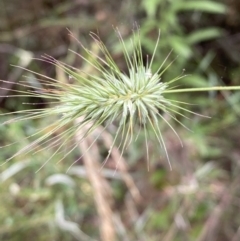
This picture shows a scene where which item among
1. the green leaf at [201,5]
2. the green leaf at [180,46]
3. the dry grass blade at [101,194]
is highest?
the green leaf at [201,5]

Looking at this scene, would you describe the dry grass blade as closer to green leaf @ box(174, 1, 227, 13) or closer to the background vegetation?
the background vegetation

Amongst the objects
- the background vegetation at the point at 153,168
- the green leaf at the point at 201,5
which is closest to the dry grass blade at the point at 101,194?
the background vegetation at the point at 153,168

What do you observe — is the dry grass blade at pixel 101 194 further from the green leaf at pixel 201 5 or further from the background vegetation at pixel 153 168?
the green leaf at pixel 201 5

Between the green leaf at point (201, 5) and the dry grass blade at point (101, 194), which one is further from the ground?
the green leaf at point (201, 5)

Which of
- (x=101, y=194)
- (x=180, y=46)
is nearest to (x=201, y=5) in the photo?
(x=180, y=46)

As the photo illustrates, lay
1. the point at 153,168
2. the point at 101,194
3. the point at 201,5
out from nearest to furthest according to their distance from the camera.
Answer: the point at 201,5 → the point at 101,194 → the point at 153,168

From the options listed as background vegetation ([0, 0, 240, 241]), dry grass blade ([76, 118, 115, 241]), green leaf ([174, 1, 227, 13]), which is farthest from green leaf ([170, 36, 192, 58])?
dry grass blade ([76, 118, 115, 241])

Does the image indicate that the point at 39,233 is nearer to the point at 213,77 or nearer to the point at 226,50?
the point at 213,77

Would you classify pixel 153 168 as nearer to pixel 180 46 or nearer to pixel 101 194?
pixel 101 194

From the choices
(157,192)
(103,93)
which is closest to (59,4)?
(157,192)
